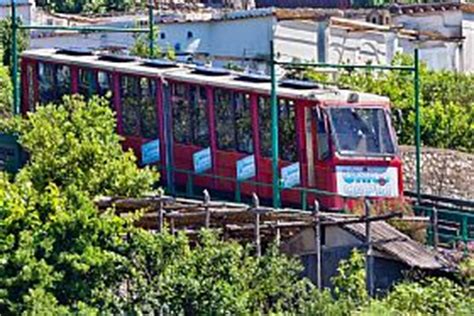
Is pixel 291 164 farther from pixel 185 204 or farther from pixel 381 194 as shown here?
pixel 185 204

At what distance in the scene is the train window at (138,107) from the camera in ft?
90.3

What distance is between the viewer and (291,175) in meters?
25.0

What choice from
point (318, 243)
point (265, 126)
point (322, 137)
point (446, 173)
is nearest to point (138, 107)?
point (265, 126)

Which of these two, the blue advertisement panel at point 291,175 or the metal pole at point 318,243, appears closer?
the metal pole at point 318,243

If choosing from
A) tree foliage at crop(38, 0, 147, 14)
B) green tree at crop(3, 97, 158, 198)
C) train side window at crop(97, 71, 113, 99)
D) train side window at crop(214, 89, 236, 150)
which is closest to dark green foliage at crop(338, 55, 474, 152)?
train side window at crop(214, 89, 236, 150)

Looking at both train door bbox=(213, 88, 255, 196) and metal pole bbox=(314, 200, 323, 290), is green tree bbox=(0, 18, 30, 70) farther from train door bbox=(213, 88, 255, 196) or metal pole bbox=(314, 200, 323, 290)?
metal pole bbox=(314, 200, 323, 290)

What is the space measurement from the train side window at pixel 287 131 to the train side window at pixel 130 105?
3.52 metres

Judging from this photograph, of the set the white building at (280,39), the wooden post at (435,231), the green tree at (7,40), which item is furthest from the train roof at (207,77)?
the green tree at (7,40)

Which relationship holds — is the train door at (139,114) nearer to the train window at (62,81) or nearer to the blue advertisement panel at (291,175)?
the train window at (62,81)

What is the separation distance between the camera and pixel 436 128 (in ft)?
112

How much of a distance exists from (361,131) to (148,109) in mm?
4451

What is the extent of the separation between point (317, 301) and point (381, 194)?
7049 millimetres

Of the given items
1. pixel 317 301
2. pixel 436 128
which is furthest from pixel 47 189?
pixel 436 128

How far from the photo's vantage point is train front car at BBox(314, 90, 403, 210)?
24.8m
